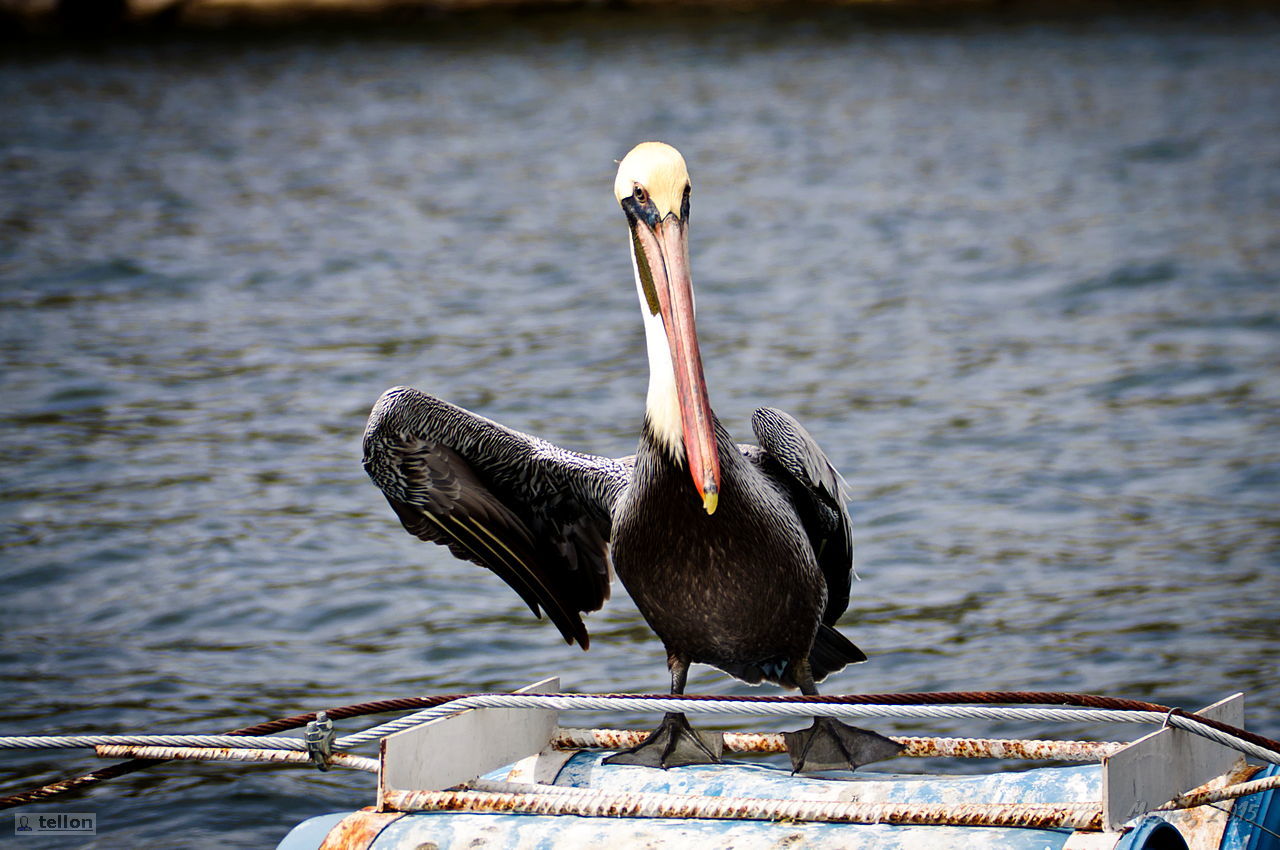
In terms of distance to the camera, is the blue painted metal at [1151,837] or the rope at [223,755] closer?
the blue painted metal at [1151,837]

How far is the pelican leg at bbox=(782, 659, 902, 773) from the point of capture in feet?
11.4

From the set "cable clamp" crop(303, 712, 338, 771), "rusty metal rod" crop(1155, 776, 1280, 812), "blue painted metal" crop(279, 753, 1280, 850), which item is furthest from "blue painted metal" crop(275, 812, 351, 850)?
"rusty metal rod" crop(1155, 776, 1280, 812)

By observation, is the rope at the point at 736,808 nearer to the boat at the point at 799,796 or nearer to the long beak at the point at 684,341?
the boat at the point at 799,796

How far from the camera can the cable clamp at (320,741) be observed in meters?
2.98

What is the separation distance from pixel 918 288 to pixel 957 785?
850 cm

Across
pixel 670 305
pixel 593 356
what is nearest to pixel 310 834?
pixel 670 305

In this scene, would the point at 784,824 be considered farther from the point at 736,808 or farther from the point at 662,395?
the point at 662,395

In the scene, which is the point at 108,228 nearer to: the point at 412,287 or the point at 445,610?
the point at 412,287

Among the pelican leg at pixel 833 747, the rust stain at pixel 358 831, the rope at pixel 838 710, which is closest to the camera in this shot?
the rope at pixel 838 710

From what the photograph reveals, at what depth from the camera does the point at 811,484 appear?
3652mm

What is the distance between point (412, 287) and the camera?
12.0 metres

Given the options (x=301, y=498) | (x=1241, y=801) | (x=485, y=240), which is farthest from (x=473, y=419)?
(x=485, y=240)

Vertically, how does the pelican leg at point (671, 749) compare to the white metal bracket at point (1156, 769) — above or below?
below

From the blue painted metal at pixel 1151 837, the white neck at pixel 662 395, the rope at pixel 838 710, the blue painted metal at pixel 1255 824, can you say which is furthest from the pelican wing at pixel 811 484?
the blue painted metal at pixel 1151 837
